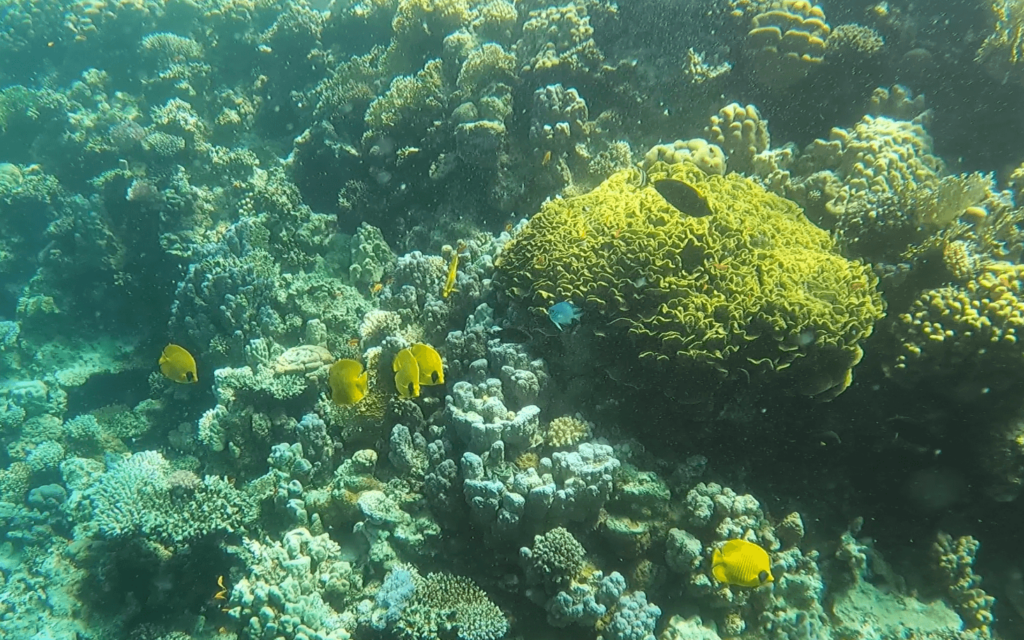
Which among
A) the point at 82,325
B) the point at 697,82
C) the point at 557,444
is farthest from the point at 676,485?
the point at 82,325

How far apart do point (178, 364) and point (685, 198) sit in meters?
5.13

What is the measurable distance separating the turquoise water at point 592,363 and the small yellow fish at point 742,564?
0.06 feet

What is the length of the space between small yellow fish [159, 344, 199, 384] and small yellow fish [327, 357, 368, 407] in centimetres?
206

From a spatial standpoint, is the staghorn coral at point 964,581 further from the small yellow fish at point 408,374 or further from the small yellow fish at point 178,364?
the small yellow fish at point 178,364

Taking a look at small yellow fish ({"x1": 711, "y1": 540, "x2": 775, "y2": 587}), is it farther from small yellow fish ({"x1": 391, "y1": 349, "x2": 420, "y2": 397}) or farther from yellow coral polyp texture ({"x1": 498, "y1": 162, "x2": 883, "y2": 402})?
small yellow fish ({"x1": 391, "y1": 349, "x2": 420, "y2": 397})

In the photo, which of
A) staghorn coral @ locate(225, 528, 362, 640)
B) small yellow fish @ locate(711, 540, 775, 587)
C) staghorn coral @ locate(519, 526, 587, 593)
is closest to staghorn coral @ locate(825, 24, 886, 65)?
small yellow fish @ locate(711, 540, 775, 587)

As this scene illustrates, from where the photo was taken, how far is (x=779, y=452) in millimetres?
4805

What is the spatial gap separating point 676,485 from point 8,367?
13.1 metres

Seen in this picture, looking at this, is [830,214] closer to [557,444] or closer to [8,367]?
[557,444]

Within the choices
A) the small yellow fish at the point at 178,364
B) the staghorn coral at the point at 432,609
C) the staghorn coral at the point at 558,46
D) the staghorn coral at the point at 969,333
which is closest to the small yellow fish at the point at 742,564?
the staghorn coral at the point at 432,609

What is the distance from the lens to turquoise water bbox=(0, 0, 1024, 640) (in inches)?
162

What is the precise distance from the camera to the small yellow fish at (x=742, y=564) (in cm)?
341

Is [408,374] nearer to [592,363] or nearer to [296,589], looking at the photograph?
[592,363]

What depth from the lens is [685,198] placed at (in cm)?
471
